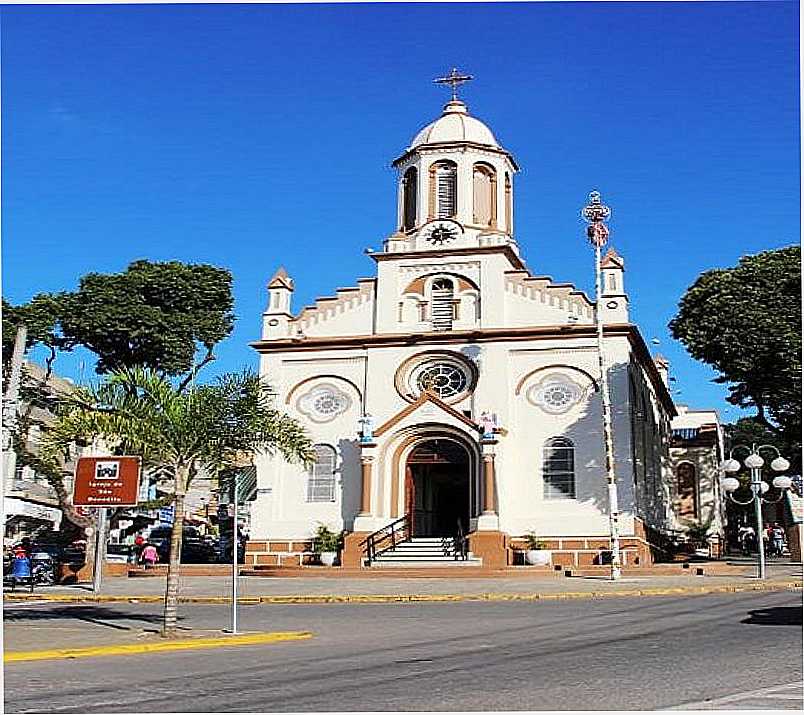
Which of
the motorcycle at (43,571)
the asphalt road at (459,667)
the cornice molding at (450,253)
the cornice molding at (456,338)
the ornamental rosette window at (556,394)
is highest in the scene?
the cornice molding at (450,253)

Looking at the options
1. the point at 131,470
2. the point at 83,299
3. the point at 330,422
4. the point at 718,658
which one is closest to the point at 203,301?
the point at 83,299

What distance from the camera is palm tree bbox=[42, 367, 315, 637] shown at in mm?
14945

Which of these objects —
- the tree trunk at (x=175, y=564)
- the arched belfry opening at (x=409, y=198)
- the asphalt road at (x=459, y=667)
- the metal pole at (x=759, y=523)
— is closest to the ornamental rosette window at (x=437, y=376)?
the arched belfry opening at (x=409, y=198)

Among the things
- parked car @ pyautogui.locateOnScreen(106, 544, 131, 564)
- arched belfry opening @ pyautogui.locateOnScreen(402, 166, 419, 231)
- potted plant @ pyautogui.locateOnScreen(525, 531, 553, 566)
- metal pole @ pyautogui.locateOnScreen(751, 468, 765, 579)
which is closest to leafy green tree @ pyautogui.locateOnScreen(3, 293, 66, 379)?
parked car @ pyautogui.locateOnScreen(106, 544, 131, 564)

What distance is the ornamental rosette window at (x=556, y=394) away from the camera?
31516 millimetres

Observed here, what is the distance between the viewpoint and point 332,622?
16219mm

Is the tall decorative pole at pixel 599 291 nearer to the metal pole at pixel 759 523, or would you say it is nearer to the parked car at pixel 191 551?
the metal pole at pixel 759 523

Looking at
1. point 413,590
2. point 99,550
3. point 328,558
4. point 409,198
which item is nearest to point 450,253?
point 409,198

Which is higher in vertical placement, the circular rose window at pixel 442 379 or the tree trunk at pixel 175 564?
the circular rose window at pixel 442 379

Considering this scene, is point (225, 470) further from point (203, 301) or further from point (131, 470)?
point (203, 301)

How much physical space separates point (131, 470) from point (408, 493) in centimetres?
1506

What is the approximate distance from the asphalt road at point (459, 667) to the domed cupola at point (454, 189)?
19709 mm

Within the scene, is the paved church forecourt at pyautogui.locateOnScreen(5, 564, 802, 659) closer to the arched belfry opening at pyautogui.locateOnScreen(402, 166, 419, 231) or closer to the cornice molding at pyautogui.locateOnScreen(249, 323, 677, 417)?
the cornice molding at pyautogui.locateOnScreen(249, 323, 677, 417)

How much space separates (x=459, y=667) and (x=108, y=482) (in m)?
9.54
